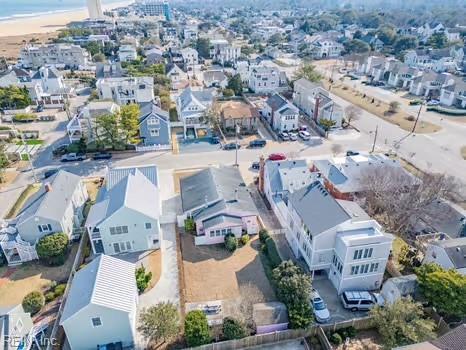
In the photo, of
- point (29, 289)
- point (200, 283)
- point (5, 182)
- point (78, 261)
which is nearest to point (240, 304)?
point (200, 283)

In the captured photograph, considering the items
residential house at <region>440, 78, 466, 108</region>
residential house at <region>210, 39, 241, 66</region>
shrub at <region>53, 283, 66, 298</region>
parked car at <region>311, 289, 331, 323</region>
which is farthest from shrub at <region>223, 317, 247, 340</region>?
residential house at <region>210, 39, 241, 66</region>

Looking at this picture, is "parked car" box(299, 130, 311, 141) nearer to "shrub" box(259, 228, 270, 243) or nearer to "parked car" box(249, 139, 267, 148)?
"parked car" box(249, 139, 267, 148)

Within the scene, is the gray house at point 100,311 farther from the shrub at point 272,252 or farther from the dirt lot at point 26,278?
the shrub at point 272,252

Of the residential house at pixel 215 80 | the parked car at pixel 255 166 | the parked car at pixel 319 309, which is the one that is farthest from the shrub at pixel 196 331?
the residential house at pixel 215 80

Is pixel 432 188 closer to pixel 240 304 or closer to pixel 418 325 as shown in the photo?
pixel 418 325

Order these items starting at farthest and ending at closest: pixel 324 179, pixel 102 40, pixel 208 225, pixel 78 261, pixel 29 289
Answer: pixel 102 40 < pixel 324 179 < pixel 208 225 < pixel 78 261 < pixel 29 289
